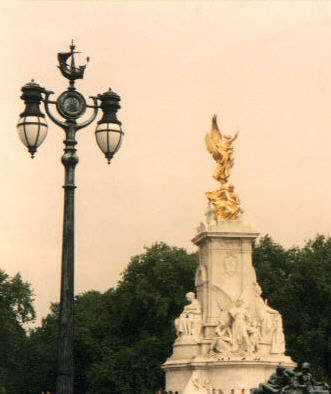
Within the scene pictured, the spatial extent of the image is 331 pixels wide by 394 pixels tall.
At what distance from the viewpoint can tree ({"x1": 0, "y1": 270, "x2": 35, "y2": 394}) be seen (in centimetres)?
7000

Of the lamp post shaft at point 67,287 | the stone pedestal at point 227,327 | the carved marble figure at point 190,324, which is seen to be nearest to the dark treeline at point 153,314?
the stone pedestal at point 227,327

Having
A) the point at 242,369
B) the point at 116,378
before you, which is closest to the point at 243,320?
the point at 242,369

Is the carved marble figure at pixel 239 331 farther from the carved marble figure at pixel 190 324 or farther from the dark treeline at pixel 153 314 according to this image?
the dark treeline at pixel 153 314

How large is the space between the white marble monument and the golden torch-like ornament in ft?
0.14

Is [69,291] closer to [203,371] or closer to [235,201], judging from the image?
[203,371]

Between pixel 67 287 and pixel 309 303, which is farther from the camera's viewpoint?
pixel 309 303

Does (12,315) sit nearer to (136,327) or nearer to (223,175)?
(136,327)

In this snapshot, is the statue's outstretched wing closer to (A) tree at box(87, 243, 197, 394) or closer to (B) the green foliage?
(B) the green foliage

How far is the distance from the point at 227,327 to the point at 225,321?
1.40ft

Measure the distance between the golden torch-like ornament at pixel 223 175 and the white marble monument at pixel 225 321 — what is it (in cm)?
4

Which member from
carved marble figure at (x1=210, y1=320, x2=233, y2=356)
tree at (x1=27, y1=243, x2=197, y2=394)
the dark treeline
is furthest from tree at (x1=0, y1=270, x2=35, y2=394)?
carved marble figure at (x1=210, y1=320, x2=233, y2=356)

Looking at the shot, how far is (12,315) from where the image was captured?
72.0 meters

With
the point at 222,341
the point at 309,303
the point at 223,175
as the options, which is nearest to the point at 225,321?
the point at 222,341

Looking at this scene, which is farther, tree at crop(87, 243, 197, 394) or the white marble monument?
tree at crop(87, 243, 197, 394)
